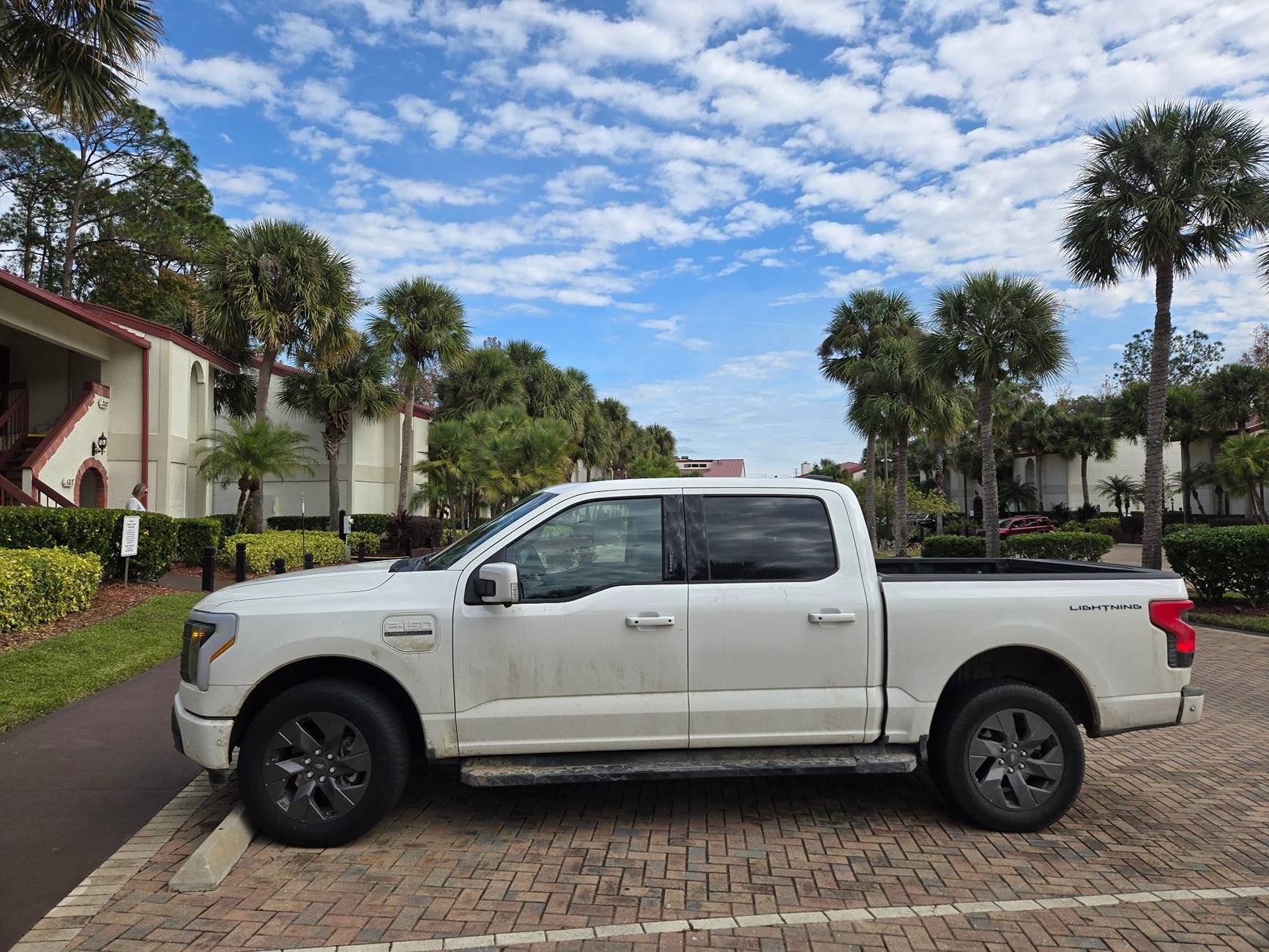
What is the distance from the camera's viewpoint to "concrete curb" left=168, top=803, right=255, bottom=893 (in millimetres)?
3855

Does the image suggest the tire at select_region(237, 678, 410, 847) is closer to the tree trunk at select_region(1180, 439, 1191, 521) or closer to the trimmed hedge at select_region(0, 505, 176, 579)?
the trimmed hedge at select_region(0, 505, 176, 579)

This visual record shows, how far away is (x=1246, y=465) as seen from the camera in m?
31.1

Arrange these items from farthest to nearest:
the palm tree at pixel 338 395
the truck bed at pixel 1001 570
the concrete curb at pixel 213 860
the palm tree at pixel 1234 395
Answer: the palm tree at pixel 1234 395 < the palm tree at pixel 338 395 < the truck bed at pixel 1001 570 < the concrete curb at pixel 213 860

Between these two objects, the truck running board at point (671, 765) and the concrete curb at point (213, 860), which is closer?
the concrete curb at point (213, 860)

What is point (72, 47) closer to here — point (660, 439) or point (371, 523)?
point (371, 523)

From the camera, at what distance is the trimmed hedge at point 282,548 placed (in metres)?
19.0

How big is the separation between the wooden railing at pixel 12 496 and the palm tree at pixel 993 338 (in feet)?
69.4

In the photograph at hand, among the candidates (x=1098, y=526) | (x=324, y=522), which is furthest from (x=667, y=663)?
(x=1098, y=526)

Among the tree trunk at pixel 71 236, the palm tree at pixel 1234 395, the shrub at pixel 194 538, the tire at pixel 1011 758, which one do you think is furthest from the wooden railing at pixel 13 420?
the palm tree at pixel 1234 395

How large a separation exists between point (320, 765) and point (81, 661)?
618 centimetres

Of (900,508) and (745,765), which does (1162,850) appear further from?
(900,508)

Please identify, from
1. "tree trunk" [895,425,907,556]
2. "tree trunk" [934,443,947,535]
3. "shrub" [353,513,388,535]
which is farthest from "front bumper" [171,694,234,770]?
"tree trunk" [934,443,947,535]

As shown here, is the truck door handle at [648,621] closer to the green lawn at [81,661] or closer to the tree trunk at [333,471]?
the green lawn at [81,661]

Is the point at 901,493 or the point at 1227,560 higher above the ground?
the point at 901,493
